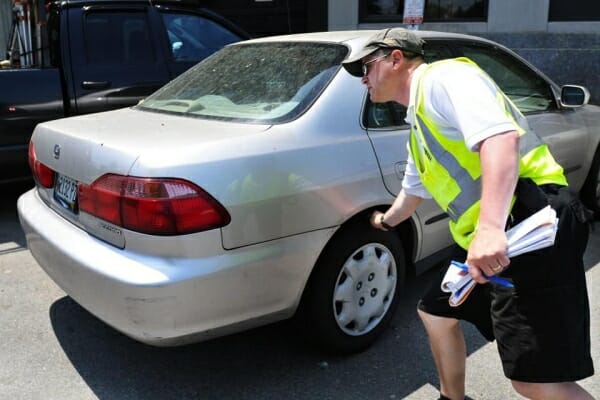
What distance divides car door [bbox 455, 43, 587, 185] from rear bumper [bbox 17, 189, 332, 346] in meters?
1.90

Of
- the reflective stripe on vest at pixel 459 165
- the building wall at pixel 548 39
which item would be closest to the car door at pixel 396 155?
the reflective stripe on vest at pixel 459 165

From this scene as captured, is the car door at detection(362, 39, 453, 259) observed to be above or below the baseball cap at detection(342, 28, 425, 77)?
below

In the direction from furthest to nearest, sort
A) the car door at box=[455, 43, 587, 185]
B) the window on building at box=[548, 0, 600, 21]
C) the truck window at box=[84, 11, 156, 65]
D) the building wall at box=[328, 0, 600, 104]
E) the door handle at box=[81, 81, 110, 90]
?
the building wall at box=[328, 0, 600, 104]
the window on building at box=[548, 0, 600, 21]
the truck window at box=[84, 11, 156, 65]
the door handle at box=[81, 81, 110, 90]
the car door at box=[455, 43, 587, 185]

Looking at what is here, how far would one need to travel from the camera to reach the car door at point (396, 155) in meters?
2.95

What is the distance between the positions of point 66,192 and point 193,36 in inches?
124

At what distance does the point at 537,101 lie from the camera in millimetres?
4125

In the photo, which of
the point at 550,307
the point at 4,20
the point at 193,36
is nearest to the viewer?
the point at 550,307

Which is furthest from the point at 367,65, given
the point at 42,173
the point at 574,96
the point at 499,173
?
the point at 574,96

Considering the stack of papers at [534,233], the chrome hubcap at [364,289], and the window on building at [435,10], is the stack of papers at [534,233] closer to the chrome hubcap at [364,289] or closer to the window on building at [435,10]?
the chrome hubcap at [364,289]

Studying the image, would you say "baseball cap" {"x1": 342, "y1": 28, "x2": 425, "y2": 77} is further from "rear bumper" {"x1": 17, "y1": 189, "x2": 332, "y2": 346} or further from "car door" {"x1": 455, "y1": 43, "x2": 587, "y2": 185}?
"car door" {"x1": 455, "y1": 43, "x2": 587, "y2": 185}

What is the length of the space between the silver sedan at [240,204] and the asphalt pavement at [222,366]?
196 mm

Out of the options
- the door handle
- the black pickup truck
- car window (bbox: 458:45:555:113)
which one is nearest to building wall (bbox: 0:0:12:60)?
the black pickup truck

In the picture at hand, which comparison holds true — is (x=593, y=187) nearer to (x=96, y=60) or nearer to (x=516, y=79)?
(x=516, y=79)

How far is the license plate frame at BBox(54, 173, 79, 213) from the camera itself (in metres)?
2.78
